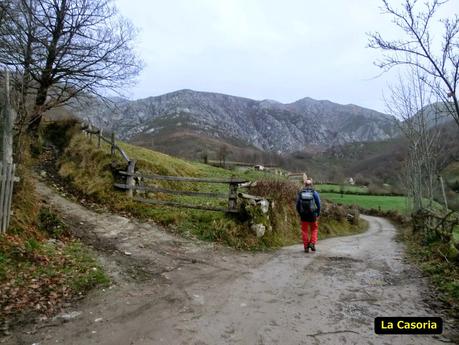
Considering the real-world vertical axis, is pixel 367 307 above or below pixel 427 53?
below

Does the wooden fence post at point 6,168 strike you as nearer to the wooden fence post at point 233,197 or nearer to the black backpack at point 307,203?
the wooden fence post at point 233,197

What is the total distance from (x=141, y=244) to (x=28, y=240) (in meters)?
2.71

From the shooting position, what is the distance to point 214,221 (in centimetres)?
1148

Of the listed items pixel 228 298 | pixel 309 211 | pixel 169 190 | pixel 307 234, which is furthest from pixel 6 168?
pixel 307 234

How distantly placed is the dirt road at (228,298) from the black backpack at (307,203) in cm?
129

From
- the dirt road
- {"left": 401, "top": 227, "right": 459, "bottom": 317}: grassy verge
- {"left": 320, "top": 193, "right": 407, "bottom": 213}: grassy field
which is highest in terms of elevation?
{"left": 401, "top": 227, "right": 459, "bottom": 317}: grassy verge

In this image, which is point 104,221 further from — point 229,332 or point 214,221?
point 229,332

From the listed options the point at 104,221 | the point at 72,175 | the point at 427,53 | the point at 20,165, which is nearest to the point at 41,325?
the point at 20,165

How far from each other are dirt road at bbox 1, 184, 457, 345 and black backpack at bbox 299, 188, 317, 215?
129cm

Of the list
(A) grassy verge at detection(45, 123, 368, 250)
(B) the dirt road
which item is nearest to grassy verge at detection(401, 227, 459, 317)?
(B) the dirt road

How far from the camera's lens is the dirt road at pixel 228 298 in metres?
4.77

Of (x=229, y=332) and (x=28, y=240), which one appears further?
(x=28, y=240)

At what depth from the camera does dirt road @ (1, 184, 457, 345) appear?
4770 millimetres

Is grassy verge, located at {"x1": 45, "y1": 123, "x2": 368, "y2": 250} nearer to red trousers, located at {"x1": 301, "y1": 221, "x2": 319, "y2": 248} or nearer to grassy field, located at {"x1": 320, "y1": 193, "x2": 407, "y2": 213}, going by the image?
red trousers, located at {"x1": 301, "y1": 221, "x2": 319, "y2": 248}
